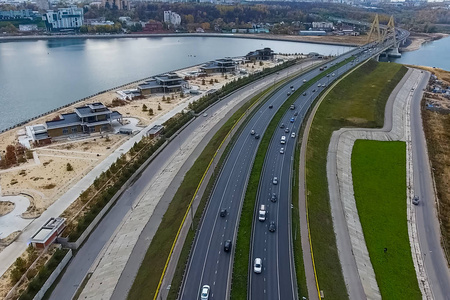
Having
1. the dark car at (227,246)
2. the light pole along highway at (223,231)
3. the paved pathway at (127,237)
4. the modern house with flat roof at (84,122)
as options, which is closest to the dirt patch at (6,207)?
the paved pathway at (127,237)

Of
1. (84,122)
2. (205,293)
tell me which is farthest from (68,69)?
(205,293)

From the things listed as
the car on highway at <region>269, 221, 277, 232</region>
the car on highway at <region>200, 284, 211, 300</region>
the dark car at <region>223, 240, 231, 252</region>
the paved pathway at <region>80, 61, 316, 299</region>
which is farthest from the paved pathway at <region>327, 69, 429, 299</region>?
the paved pathway at <region>80, 61, 316, 299</region>

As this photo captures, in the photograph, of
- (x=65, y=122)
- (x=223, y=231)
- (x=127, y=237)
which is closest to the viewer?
(x=223, y=231)

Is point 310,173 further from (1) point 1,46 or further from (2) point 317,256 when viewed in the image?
(1) point 1,46

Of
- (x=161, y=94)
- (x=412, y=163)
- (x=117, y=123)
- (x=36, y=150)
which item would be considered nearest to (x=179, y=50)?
(x=161, y=94)

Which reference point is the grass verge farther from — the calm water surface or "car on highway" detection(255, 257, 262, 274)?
the calm water surface

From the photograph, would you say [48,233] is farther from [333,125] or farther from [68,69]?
[68,69]

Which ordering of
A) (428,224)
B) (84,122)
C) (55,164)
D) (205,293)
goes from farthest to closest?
(84,122) → (55,164) → (428,224) → (205,293)
